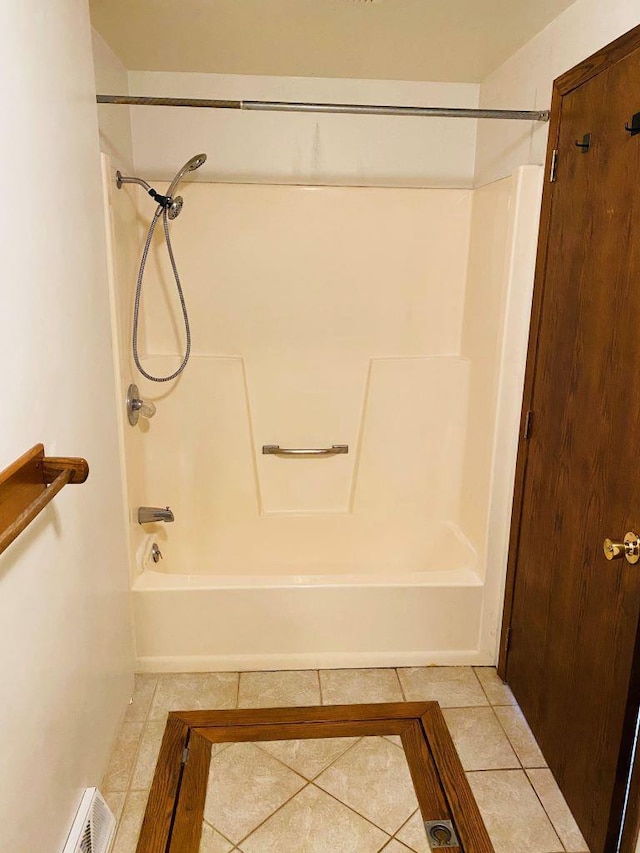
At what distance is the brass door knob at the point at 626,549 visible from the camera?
1.35m

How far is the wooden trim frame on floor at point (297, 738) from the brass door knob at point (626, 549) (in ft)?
2.78

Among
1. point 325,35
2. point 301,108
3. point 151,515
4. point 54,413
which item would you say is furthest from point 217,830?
point 325,35

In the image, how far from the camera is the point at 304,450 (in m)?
2.74

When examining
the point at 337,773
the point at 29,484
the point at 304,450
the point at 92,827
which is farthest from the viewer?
the point at 304,450

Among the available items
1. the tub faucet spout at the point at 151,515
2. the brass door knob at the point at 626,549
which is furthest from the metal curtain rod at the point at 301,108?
the tub faucet spout at the point at 151,515

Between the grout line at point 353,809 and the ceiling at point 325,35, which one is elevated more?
the ceiling at point 325,35

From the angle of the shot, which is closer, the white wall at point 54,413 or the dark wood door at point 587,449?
the white wall at point 54,413

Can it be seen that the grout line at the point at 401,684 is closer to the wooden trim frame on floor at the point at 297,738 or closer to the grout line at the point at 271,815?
the wooden trim frame on floor at the point at 297,738

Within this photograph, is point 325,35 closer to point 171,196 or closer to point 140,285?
point 171,196

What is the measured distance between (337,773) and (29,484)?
126cm

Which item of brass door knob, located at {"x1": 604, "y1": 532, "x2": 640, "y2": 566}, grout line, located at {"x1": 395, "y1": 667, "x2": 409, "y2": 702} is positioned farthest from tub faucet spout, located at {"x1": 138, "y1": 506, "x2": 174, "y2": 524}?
brass door knob, located at {"x1": 604, "y1": 532, "x2": 640, "y2": 566}

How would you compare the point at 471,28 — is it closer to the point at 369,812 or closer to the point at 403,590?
the point at 403,590

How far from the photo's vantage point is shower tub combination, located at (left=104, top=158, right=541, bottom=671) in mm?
2258

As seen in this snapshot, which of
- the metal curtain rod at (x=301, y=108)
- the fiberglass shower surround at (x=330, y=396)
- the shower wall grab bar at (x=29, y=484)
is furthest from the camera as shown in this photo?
the fiberglass shower surround at (x=330, y=396)
